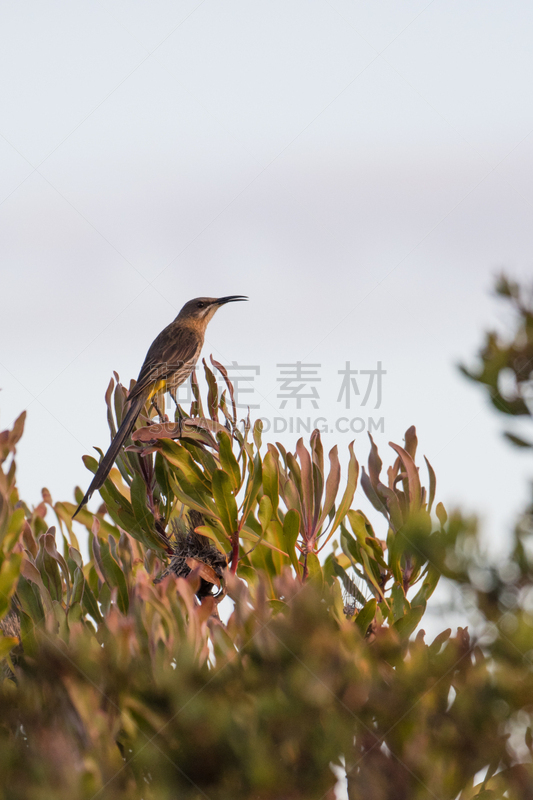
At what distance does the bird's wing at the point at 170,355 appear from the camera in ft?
21.0

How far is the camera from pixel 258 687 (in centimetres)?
167

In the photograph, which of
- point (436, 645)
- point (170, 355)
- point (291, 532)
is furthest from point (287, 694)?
point (170, 355)

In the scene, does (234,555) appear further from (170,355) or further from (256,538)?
(170,355)

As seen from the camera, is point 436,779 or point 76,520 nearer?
point 436,779

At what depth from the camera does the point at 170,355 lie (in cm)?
689

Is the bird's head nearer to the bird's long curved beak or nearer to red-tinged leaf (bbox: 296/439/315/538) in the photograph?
the bird's long curved beak

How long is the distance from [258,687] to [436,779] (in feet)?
1.46

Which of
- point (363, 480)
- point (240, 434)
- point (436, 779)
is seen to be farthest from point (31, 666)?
point (363, 480)

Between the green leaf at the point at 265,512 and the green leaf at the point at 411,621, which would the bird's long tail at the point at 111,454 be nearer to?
the green leaf at the point at 265,512

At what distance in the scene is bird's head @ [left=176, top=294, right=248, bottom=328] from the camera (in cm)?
795

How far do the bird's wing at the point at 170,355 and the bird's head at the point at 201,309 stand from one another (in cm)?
34

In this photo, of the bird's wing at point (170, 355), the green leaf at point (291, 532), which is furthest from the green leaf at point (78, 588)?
the bird's wing at point (170, 355)

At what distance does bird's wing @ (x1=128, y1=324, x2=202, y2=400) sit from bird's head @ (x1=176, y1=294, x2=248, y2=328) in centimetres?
34

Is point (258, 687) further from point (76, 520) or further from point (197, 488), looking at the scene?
point (76, 520)
